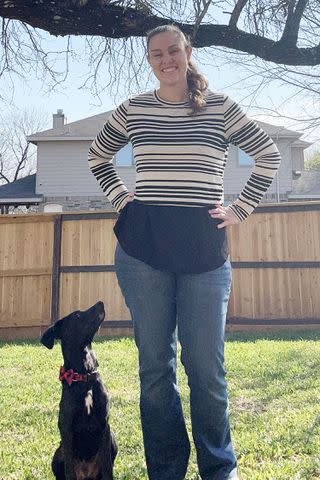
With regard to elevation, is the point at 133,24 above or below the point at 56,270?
above

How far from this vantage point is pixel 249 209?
6.93 feet

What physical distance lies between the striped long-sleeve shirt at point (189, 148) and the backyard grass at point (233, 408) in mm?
1417

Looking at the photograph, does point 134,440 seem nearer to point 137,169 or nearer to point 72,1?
point 137,169

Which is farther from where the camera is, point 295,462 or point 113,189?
point 295,462

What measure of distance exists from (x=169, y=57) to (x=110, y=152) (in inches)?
21.8

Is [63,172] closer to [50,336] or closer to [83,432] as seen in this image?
[50,336]

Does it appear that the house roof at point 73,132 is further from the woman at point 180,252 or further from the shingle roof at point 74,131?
the woman at point 180,252

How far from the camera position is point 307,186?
17703mm

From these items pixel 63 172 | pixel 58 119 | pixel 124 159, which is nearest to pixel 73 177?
pixel 63 172

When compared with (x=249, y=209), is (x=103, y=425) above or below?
below

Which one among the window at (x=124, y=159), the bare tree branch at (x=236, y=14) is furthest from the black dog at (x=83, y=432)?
the window at (x=124, y=159)

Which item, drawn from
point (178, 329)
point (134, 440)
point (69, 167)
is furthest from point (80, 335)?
point (69, 167)

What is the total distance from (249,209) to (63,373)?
1222 mm

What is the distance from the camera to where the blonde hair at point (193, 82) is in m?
1.93
